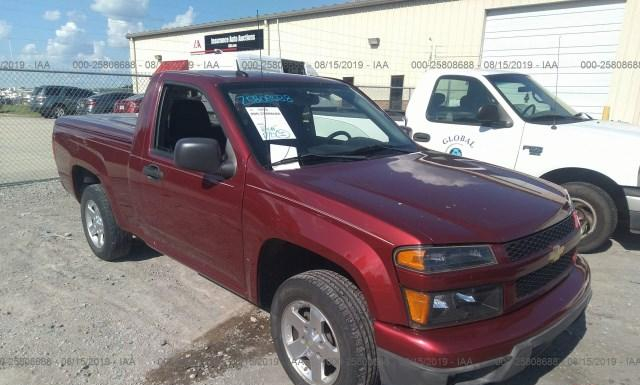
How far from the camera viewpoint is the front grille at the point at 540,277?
7.36 feet

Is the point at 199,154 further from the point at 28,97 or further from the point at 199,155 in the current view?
the point at 28,97

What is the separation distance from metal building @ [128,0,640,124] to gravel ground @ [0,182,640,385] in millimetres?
5973

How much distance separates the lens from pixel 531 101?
5336mm

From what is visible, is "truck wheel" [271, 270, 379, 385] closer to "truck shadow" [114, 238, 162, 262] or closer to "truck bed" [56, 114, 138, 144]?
"truck bed" [56, 114, 138, 144]

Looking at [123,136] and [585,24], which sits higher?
[585,24]

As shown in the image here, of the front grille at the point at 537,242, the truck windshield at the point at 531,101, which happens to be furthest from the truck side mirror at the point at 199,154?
the truck windshield at the point at 531,101

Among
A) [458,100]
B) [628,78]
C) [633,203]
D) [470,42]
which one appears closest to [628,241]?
[633,203]

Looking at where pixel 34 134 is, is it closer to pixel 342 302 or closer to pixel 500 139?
pixel 500 139

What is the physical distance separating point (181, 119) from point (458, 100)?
3411mm

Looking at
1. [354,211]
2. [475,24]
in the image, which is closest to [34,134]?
[475,24]

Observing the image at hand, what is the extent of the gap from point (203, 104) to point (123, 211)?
127 cm

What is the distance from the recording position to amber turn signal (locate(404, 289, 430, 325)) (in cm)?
201

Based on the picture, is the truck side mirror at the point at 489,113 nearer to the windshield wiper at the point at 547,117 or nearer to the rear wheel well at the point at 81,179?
the windshield wiper at the point at 547,117

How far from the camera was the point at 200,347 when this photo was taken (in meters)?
3.12
